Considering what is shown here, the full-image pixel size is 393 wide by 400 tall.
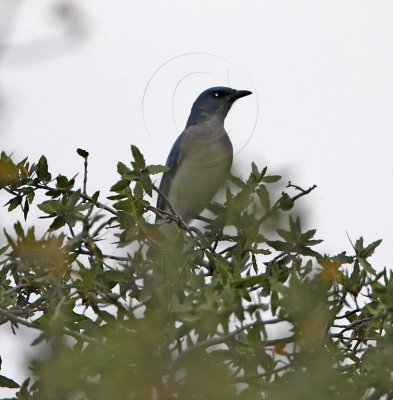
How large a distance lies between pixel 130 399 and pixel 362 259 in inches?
123

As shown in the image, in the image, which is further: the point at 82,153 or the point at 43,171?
the point at 43,171

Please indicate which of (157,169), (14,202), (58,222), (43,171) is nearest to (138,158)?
(157,169)

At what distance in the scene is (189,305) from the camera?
11.0 ft

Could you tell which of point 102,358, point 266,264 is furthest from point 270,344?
point 266,264

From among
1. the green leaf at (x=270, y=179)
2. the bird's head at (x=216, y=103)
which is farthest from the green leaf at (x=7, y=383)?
the bird's head at (x=216, y=103)

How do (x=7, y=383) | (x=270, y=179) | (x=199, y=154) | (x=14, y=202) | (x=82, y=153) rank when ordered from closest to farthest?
1. (x=7, y=383)
2. (x=270, y=179)
3. (x=82, y=153)
4. (x=14, y=202)
5. (x=199, y=154)

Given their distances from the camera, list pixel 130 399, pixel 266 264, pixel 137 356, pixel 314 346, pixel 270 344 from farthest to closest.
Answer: pixel 266 264 → pixel 270 344 → pixel 314 346 → pixel 137 356 → pixel 130 399

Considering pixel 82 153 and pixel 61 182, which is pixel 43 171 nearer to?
pixel 61 182

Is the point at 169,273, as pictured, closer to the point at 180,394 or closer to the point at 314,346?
the point at 314,346

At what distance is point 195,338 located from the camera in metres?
3.22

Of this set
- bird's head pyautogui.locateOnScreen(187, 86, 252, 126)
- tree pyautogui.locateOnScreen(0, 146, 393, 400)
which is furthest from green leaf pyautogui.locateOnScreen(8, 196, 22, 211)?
bird's head pyautogui.locateOnScreen(187, 86, 252, 126)

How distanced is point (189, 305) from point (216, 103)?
6.96m

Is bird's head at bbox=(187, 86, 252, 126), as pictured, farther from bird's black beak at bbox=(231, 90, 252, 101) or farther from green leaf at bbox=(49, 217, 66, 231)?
green leaf at bbox=(49, 217, 66, 231)

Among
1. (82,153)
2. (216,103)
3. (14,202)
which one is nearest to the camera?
(82,153)
